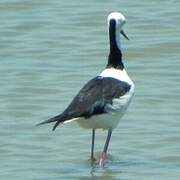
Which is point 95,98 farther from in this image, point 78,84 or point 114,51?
point 78,84

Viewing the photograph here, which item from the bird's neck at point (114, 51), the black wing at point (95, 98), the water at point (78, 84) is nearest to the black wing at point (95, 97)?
the black wing at point (95, 98)

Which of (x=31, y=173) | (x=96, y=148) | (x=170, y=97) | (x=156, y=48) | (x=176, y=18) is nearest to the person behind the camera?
(x=31, y=173)

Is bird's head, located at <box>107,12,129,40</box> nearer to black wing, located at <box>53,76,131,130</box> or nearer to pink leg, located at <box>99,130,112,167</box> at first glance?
black wing, located at <box>53,76,131,130</box>

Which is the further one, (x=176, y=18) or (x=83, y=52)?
(x=176, y=18)

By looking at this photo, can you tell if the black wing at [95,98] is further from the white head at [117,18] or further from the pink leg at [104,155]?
the white head at [117,18]

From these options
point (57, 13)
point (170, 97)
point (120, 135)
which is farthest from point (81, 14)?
point (120, 135)

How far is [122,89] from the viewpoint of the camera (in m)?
9.06

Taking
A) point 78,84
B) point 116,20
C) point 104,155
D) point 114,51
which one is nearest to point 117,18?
point 116,20

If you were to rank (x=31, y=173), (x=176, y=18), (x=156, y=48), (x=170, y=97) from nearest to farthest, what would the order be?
(x=31, y=173) < (x=170, y=97) < (x=156, y=48) < (x=176, y=18)

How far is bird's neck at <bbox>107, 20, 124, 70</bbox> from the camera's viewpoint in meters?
9.52

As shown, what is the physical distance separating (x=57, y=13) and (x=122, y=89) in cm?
563

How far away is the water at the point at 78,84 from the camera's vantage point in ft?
30.2

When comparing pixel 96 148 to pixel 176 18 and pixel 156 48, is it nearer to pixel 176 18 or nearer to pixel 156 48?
pixel 156 48

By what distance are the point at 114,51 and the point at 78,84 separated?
2004 millimetres
